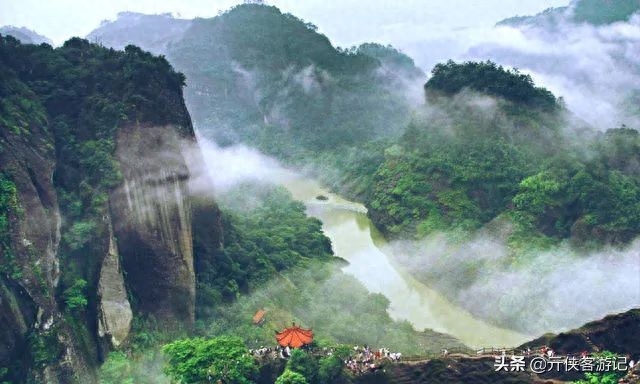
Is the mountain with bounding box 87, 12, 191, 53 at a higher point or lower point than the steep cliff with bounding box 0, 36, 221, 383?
higher

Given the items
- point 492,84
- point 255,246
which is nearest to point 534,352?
point 255,246

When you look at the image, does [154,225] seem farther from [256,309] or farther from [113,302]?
[256,309]

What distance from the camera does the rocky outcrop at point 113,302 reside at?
81.6 ft

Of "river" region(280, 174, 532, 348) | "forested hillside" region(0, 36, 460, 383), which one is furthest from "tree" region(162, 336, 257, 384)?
"river" region(280, 174, 532, 348)

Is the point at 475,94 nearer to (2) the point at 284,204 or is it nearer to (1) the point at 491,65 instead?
(1) the point at 491,65

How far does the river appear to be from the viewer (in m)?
32.6

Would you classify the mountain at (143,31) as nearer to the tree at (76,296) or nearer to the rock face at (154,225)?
the rock face at (154,225)

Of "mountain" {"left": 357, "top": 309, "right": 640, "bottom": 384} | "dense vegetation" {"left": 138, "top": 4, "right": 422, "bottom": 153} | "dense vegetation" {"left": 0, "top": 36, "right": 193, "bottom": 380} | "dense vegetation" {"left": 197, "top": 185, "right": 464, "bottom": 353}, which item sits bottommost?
"mountain" {"left": 357, "top": 309, "right": 640, "bottom": 384}

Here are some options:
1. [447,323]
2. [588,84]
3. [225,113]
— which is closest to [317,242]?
[447,323]

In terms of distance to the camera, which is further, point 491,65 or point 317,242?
point 491,65

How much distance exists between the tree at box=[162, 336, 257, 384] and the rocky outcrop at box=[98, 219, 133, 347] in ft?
10.3

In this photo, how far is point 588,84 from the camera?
76.2m

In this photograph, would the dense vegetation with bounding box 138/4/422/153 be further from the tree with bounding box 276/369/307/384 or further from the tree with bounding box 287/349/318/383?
the tree with bounding box 276/369/307/384

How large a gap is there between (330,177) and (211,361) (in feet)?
133
